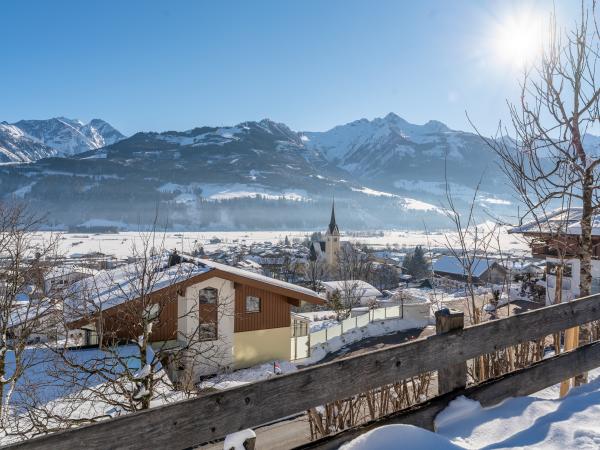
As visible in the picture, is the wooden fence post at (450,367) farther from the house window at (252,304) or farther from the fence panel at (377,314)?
the fence panel at (377,314)

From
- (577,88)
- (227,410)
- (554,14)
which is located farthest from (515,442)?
(554,14)

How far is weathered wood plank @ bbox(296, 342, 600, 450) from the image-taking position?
2.54 metres

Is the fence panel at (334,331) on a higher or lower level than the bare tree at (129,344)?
lower

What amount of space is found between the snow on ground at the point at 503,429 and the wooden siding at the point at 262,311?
14.7m

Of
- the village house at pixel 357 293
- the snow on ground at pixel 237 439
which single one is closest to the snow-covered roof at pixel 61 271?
the snow on ground at pixel 237 439

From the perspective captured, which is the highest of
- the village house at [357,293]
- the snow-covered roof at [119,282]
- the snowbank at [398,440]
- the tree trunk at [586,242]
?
the tree trunk at [586,242]

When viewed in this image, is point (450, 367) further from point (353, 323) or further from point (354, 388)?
point (353, 323)

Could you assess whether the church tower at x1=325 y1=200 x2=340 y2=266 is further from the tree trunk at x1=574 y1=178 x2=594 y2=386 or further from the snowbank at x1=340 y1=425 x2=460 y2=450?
the snowbank at x1=340 y1=425 x2=460 y2=450

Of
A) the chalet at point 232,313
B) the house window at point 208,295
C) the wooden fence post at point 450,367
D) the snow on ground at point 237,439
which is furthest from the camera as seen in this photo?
the house window at point 208,295

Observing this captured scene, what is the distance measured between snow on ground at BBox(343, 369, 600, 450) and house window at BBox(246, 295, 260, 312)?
15181 millimetres

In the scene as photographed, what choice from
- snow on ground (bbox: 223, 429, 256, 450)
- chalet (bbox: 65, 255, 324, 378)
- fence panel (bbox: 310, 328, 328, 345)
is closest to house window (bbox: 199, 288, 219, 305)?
chalet (bbox: 65, 255, 324, 378)

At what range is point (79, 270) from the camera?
57.2ft

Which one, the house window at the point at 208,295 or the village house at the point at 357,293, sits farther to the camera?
the village house at the point at 357,293

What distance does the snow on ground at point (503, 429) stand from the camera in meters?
2.53
